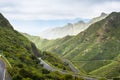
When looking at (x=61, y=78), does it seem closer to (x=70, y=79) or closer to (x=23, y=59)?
(x=70, y=79)

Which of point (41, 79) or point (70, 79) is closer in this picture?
point (41, 79)

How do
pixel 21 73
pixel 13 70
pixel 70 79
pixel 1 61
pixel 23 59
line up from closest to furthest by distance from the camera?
pixel 21 73
pixel 13 70
pixel 70 79
pixel 1 61
pixel 23 59

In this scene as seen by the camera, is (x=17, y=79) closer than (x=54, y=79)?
Yes

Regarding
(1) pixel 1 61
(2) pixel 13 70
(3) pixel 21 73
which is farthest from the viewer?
(1) pixel 1 61

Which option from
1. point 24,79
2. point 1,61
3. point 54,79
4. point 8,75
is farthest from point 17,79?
point 1,61

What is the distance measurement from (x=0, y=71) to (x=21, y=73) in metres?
12.8

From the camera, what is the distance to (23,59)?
192500 millimetres

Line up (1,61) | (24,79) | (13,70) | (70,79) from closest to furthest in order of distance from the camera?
(24,79) → (13,70) → (70,79) → (1,61)

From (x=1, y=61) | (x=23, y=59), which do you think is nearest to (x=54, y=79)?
(x=1, y=61)

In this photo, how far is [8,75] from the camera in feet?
387

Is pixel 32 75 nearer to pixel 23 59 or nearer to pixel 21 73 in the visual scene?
pixel 21 73

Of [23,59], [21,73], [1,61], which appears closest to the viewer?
[21,73]

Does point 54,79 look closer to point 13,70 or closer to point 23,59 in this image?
point 13,70

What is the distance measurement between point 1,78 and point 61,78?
2944 cm
